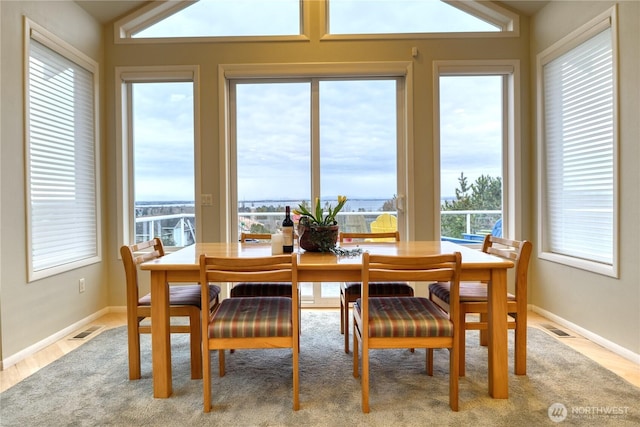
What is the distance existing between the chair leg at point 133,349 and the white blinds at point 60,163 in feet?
3.44

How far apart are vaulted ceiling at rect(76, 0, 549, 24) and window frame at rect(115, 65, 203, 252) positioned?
464 millimetres

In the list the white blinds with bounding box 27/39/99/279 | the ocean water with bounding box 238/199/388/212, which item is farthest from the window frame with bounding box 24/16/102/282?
the ocean water with bounding box 238/199/388/212

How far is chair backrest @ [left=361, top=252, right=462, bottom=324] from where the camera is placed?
163cm

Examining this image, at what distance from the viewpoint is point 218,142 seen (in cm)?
341

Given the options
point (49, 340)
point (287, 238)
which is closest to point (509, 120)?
point (287, 238)

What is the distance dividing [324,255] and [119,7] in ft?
9.89

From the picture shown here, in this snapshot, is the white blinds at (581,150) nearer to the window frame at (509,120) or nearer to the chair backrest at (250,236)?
the window frame at (509,120)

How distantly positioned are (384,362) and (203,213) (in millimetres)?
2097

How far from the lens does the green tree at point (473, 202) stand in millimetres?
3504

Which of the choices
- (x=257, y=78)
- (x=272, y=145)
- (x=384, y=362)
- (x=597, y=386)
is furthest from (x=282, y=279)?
(x=257, y=78)

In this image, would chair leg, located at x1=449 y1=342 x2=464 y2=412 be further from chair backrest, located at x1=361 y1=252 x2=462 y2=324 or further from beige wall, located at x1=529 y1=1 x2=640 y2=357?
beige wall, located at x1=529 y1=1 x2=640 y2=357

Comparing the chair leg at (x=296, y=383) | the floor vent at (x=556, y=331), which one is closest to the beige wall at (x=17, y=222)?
the chair leg at (x=296, y=383)

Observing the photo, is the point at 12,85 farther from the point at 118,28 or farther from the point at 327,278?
the point at 327,278

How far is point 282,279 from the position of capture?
1712 mm
